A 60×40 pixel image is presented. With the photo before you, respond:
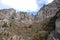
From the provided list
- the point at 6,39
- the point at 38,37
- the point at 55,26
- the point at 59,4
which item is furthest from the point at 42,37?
the point at 6,39

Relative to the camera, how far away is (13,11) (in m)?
118

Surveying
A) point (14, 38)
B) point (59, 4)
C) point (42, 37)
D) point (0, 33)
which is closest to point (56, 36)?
point (42, 37)

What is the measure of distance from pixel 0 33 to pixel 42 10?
80027 millimetres

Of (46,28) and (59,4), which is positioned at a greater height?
(59,4)

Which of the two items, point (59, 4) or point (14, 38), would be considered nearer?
point (59, 4)

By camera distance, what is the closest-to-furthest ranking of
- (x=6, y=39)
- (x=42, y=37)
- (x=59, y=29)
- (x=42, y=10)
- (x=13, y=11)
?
1. (x=59, y=29)
2. (x=42, y=37)
3. (x=6, y=39)
4. (x=13, y=11)
5. (x=42, y=10)

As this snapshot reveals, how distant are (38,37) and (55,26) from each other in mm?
6993

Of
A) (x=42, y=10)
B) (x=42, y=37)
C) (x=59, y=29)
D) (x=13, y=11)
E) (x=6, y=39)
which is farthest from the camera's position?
(x=42, y=10)

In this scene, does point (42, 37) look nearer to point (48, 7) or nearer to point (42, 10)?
point (48, 7)

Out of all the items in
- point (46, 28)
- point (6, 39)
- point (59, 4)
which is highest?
point (59, 4)

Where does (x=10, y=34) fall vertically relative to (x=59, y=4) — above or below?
below

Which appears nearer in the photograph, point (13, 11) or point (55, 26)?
point (55, 26)

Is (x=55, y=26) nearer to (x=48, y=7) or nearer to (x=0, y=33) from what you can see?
(x=0, y=33)

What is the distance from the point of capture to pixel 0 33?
56656 mm
